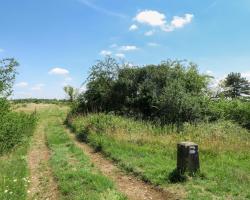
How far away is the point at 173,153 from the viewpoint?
12.5 metres

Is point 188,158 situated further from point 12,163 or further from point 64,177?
point 12,163

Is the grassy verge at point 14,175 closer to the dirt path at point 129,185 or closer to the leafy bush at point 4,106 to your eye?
the leafy bush at point 4,106

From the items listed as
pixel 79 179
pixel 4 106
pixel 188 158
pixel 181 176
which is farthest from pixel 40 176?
pixel 4 106

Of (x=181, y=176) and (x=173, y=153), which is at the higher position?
(x=173, y=153)

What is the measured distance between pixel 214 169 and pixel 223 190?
1920 millimetres

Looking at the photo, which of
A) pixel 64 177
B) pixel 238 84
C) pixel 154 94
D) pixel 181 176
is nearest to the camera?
pixel 181 176

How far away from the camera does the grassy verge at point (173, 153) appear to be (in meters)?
8.70

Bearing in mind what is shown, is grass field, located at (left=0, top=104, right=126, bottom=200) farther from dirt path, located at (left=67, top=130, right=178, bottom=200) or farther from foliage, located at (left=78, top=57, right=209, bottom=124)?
foliage, located at (left=78, top=57, right=209, bottom=124)

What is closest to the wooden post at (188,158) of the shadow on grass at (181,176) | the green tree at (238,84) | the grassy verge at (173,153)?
the shadow on grass at (181,176)

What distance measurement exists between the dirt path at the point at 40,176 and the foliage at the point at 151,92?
803cm

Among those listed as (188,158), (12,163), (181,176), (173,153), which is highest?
(188,158)

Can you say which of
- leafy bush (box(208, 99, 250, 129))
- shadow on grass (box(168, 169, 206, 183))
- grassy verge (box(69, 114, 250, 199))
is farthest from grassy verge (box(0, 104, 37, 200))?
leafy bush (box(208, 99, 250, 129))

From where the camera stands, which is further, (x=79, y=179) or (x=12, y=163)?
(x=12, y=163)

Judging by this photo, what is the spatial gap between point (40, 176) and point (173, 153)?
15.0ft
